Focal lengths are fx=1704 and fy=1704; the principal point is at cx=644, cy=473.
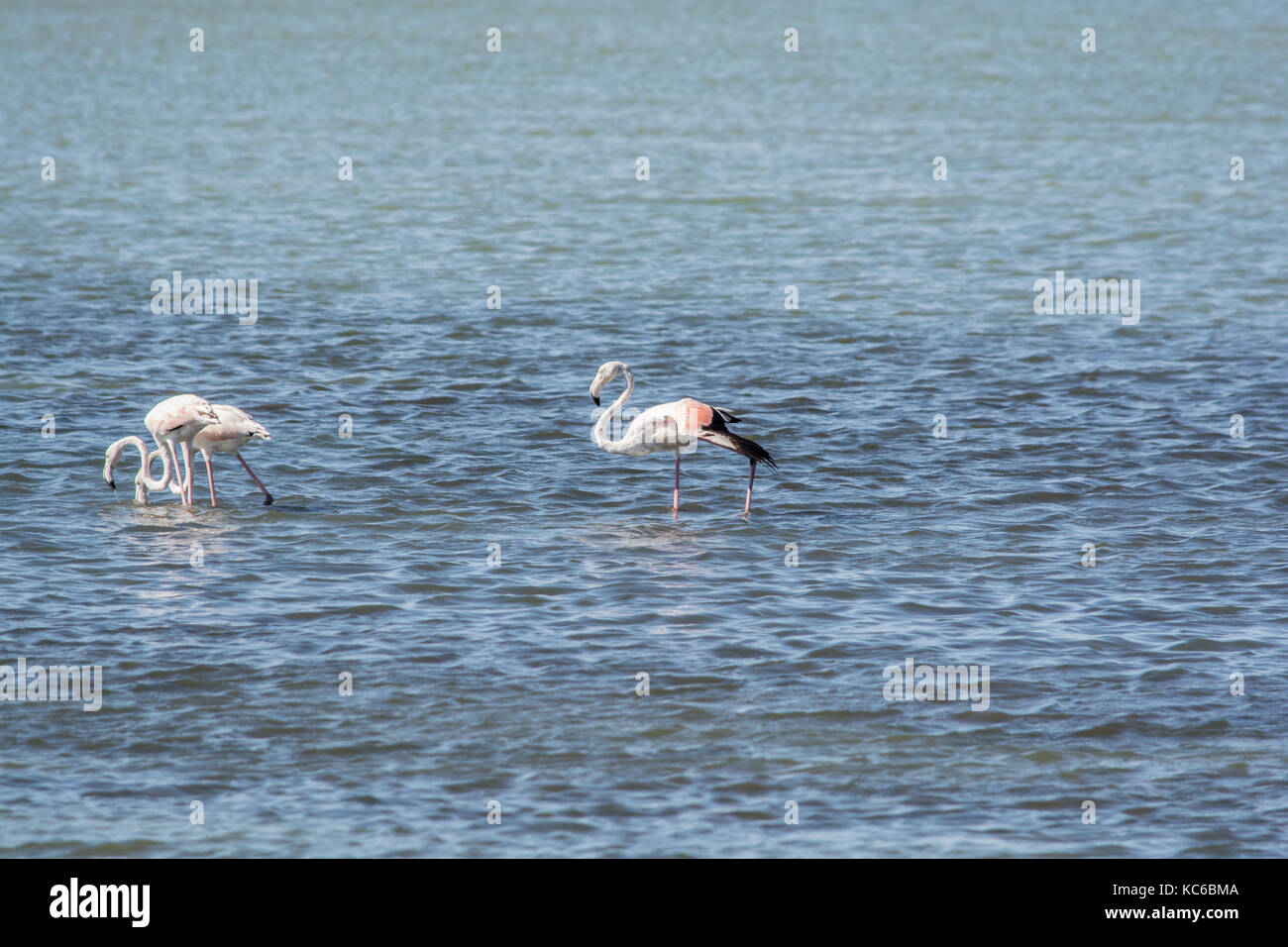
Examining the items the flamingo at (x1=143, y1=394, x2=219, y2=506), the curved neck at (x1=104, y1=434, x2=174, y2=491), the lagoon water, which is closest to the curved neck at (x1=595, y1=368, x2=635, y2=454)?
the lagoon water

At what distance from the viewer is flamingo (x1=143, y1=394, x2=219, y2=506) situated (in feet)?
49.5

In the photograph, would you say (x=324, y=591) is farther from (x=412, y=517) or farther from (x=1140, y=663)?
(x=1140, y=663)

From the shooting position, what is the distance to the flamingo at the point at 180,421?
15.1 metres

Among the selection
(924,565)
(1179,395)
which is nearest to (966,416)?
(1179,395)

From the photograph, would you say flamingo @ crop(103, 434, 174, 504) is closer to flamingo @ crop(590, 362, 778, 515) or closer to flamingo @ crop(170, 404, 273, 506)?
flamingo @ crop(170, 404, 273, 506)

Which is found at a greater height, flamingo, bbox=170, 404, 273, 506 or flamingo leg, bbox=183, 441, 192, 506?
flamingo, bbox=170, 404, 273, 506

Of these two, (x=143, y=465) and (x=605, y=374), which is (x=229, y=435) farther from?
(x=605, y=374)

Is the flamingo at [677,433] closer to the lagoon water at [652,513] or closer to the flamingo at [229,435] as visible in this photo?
the lagoon water at [652,513]

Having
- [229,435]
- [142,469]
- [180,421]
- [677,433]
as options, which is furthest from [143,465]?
[677,433]

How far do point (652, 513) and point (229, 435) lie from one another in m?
3.89

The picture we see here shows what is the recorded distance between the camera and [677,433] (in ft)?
50.6

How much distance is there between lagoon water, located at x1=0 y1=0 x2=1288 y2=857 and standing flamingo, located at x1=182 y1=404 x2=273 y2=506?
0.50 metres

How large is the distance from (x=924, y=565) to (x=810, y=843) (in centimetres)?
518

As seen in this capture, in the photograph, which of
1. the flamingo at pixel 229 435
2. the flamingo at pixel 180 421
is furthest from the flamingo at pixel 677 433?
the flamingo at pixel 180 421
